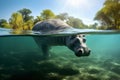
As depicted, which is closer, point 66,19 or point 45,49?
point 66,19

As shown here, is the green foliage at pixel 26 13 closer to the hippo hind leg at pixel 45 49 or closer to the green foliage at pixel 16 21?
the green foliage at pixel 16 21

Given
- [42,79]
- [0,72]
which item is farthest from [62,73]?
[0,72]

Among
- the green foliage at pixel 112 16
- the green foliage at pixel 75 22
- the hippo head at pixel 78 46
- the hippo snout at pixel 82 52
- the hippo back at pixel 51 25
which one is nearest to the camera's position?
the hippo snout at pixel 82 52

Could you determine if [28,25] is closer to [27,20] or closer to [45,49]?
[27,20]

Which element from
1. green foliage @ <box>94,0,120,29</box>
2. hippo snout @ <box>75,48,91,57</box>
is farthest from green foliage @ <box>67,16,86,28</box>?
hippo snout @ <box>75,48,91,57</box>

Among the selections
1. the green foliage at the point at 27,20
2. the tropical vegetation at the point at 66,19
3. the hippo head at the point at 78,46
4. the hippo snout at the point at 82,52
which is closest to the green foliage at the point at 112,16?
the tropical vegetation at the point at 66,19

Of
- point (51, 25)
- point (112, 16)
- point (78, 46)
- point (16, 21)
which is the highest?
point (112, 16)

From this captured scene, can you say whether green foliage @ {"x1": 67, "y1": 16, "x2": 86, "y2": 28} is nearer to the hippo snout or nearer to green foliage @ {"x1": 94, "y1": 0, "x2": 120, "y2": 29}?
green foliage @ {"x1": 94, "y1": 0, "x2": 120, "y2": 29}

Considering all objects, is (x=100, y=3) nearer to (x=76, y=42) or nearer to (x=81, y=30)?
(x=81, y=30)

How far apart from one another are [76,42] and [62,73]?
1.97 meters

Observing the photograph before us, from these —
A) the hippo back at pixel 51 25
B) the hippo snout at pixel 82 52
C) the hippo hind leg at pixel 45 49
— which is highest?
the hippo back at pixel 51 25

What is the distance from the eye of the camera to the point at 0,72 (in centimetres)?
955

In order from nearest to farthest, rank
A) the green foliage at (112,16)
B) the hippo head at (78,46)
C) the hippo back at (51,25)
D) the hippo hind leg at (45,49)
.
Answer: the hippo head at (78,46) < the hippo back at (51,25) < the hippo hind leg at (45,49) < the green foliage at (112,16)

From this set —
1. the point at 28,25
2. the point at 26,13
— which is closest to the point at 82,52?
the point at 26,13
